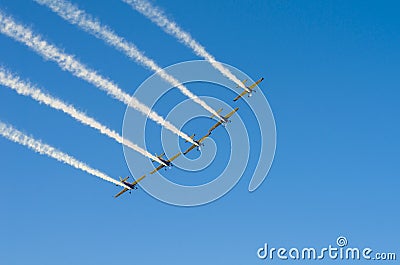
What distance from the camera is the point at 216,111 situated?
74875mm

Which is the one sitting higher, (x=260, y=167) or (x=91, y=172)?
(x=260, y=167)

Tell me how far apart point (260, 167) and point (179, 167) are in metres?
8.28

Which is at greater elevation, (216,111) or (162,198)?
(216,111)

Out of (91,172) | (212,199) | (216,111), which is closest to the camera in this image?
(91,172)

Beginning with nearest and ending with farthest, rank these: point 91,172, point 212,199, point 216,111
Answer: point 91,172 → point 212,199 → point 216,111

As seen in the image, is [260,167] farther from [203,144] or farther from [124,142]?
[124,142]

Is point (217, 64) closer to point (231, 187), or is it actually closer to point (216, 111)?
point (216, 111)

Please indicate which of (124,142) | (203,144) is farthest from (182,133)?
(124,142)

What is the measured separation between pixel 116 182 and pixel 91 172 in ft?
26.7

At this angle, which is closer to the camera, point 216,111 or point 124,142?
point 124,142

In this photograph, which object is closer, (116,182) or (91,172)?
(91,172)

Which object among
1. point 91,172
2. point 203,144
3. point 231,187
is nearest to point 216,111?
point 203,144

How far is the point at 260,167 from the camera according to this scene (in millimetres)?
73188

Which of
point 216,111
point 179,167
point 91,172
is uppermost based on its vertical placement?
point 216,111
